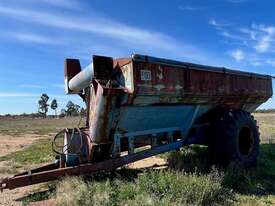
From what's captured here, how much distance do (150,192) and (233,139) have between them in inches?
132

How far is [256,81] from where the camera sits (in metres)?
12.1

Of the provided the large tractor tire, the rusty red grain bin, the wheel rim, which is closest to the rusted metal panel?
the rusty red grain bin

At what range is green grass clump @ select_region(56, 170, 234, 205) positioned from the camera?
6.69 metres

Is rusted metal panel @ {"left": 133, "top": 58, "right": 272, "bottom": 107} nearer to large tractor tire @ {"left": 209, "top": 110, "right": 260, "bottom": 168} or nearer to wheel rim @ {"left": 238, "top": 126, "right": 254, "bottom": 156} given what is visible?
large tractor tire @ {"left": 209, "top": 110, "right": 260, "bottom": 168}

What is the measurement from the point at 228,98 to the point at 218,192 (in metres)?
4.06

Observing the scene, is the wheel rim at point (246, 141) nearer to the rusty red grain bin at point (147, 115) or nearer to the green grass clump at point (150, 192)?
the rusty red grain bin at point (147, 115)

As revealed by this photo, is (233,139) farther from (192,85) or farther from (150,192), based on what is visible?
(150,192)

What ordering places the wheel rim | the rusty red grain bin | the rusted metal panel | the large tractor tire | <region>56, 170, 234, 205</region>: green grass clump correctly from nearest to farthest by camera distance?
<region>56, 170, 234, 205</region>: green grass clump < the rusty red grain bin < the rusted metal panel < the large tractor tire < the wheel rim

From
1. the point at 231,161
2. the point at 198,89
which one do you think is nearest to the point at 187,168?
the point at 231,161

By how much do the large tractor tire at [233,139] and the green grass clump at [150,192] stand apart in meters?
1.96

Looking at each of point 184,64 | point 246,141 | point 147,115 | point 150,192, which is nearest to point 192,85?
point 184,64

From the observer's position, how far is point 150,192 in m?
7.05

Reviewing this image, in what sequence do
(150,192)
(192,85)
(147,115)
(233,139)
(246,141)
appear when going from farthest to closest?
(246,141) < (233,139) < (192,85) < (147,115) < (150,192)

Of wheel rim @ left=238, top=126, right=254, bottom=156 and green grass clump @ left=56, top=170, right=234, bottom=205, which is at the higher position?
wheel rim @ left=238, top=126, right=254, bottom=156
